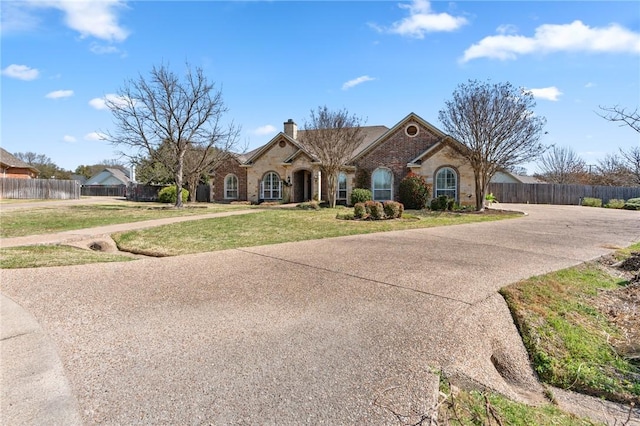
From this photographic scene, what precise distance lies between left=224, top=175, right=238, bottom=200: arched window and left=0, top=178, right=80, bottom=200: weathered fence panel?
56.9 ft

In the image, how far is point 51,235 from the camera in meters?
10.7

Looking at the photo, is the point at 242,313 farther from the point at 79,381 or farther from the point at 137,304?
the point at 79,381

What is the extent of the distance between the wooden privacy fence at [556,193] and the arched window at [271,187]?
19108mm

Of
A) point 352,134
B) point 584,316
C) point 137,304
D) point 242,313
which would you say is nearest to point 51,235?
point 137,304

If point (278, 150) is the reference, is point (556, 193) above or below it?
below

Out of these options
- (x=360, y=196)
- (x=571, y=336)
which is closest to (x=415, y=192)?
(x=360, y=196)

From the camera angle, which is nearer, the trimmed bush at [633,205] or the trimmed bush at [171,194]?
the trimmed bush at [633,205]

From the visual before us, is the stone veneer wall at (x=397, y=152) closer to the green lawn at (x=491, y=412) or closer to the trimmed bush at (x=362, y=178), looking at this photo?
the trimmed bush at (x=362, y=178)

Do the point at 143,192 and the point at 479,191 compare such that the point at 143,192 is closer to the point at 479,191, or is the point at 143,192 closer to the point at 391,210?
the point at 391,210

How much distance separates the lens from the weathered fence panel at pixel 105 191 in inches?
1991

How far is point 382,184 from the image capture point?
2420 centimetres

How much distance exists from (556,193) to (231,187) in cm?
2737

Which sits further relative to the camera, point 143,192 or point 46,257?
point 143,192

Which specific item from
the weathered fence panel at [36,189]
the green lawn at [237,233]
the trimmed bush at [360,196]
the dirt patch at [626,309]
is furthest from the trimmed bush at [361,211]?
the weathered fence panel at [36,189]
